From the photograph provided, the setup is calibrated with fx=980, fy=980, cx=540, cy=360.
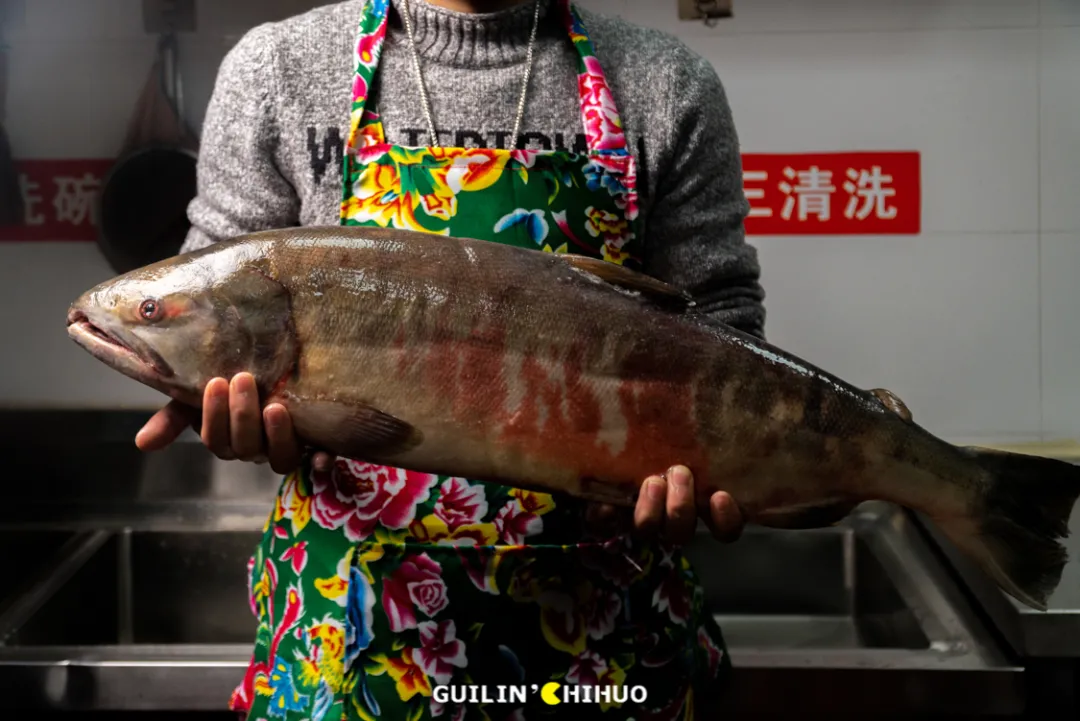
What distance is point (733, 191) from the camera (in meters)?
1.30

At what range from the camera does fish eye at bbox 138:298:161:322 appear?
0.94 meters

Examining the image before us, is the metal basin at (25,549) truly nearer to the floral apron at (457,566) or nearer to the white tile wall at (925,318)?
Answer: the floral apron at (457,566)

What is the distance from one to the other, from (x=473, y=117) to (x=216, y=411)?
51cm

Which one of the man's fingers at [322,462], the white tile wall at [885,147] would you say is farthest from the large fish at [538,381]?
the white tile wall at [885,147]

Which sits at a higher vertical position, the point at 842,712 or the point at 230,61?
the point at 230,61

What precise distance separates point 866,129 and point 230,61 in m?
1.48

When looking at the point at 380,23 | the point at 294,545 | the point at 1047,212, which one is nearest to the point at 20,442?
the point at 294,545

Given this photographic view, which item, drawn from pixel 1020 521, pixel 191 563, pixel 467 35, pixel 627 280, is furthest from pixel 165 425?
pixel 191 563

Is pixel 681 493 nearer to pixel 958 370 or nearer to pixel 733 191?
pixel 733 191

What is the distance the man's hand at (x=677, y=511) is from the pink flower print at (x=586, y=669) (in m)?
0.24

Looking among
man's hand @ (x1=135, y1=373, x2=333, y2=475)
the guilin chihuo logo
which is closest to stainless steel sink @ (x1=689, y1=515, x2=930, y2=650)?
the guilin chihuo logo

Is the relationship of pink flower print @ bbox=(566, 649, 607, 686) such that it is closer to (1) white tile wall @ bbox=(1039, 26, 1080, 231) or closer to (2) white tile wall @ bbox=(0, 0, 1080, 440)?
(2) white tile wall @ bbox=(0, 0, 1080, 440)

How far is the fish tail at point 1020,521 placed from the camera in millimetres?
1059

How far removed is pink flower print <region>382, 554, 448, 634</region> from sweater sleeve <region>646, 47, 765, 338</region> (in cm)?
48
